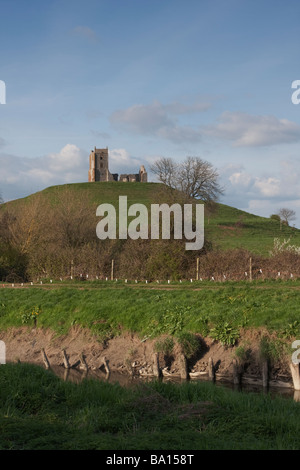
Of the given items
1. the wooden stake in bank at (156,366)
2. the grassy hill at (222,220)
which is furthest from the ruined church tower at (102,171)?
the wooden stake in bank at (156,366)

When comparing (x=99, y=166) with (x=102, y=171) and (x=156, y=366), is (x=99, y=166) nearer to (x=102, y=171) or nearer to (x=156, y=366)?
(x=102, y=171)

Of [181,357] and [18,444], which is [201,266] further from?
[18,444]

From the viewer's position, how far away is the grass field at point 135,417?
31.2 feet

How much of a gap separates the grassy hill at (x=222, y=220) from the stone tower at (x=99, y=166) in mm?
41382

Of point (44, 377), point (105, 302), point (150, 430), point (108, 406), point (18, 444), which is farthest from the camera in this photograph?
point (105, 302)

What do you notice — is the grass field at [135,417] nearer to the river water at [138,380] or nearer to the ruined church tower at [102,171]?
the river water at [138,380]

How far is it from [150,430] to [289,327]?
9.84 m

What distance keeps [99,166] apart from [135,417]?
157 metres

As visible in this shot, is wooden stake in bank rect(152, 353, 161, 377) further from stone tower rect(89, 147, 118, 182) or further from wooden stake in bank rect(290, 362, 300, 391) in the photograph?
stone tower rect(89, 147, 118, 182)

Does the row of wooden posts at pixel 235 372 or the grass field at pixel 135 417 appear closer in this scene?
the grass field at pixel 135 417

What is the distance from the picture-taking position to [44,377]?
577 inches

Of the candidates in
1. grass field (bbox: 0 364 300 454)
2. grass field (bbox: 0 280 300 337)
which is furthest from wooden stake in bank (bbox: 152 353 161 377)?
grass field (bbox: 0 364 300 454)

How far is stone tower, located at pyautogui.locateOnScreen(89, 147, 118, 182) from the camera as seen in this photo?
164m
